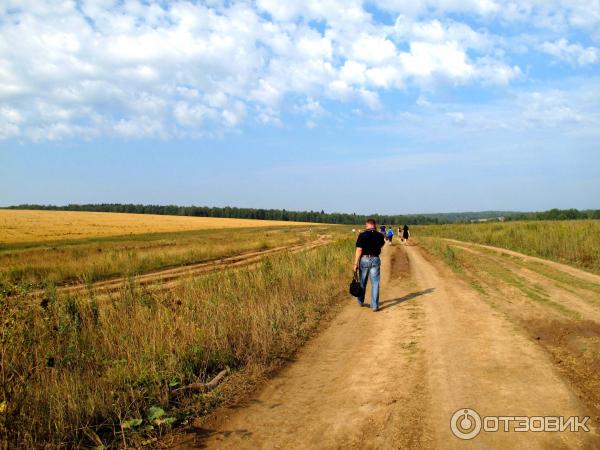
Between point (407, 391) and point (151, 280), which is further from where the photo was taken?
point (151, 280)

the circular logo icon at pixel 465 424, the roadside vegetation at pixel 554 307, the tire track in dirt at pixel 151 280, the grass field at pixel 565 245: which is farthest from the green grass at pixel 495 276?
the tire track in dirt at pixel 151 280

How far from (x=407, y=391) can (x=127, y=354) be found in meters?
3.60

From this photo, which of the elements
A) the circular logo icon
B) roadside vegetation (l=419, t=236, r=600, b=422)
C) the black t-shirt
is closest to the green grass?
roadside vegetation (l=419, t=236, r=600, b=422)

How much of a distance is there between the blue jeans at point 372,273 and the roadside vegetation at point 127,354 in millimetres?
1106

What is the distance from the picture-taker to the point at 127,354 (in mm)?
5703

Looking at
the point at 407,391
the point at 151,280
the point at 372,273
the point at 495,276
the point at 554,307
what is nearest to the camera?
the point at 407,391

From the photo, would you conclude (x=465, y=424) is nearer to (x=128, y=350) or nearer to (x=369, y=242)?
(x=128, y=350)

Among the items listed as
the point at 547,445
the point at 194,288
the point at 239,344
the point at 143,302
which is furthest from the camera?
the point at 194,288

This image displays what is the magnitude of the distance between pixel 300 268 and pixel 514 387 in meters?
9.81

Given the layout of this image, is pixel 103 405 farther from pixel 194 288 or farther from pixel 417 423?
pixel 194 288

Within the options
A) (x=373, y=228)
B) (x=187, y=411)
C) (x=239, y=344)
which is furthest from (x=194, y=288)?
(x=187, y=411)

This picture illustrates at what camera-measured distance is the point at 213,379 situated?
546 centimetres

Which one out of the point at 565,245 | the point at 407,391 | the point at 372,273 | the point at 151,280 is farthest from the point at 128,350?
the point at 565,245

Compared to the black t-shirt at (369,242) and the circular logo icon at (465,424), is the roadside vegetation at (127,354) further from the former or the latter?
the circular logo icon at (465,424)
